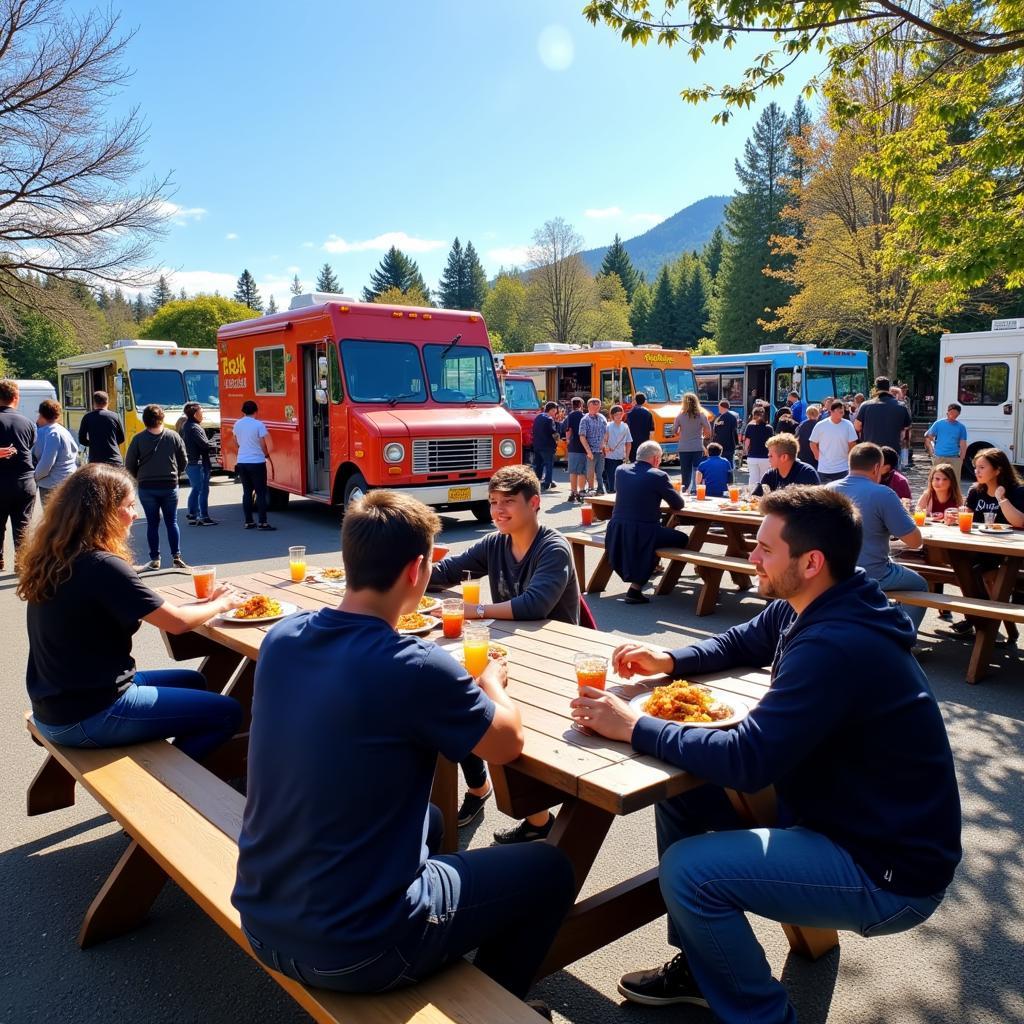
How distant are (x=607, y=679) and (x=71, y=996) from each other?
2.10 m

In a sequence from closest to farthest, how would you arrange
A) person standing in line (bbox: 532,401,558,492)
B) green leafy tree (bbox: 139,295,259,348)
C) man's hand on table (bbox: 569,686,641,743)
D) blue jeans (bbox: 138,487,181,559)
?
man's hand on table (bbox: 569,686,641,743) → blue jeans (bbox: 138,487,181,559) → person standing in line (bbox: 532,401,558,492) → green leafy tree (bbox: 139,295,259,348)

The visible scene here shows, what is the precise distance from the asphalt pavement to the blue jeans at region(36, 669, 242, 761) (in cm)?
61

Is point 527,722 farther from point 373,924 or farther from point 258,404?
point 258,404

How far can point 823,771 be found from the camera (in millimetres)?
2264

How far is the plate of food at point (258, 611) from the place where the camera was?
12.9 feet

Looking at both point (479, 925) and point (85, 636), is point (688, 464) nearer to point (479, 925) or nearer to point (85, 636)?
point (85, 636)

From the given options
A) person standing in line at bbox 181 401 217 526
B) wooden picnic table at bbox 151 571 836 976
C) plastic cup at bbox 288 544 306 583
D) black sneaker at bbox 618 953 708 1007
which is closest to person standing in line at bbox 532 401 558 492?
person standing in line at bbox 181 401 217 526

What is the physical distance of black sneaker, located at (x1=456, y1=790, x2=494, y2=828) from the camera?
392 cm

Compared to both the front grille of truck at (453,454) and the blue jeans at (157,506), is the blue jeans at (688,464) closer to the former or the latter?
the front grille of truck at (453,454)

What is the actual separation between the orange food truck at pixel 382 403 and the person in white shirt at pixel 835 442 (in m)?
4.41

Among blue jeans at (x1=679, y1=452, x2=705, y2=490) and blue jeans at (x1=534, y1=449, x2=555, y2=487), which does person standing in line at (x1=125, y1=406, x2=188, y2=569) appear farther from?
blue jeans at (x1=679, y1=452, x2=705, y2=490)

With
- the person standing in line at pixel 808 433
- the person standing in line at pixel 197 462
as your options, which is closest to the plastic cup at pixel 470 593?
the person standing in line at pixel 197 462

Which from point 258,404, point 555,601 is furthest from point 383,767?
point 258,404

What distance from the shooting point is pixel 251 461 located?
1245 cm
